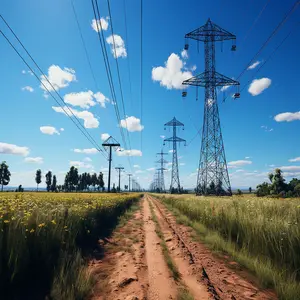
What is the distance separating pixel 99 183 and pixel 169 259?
14922 cm

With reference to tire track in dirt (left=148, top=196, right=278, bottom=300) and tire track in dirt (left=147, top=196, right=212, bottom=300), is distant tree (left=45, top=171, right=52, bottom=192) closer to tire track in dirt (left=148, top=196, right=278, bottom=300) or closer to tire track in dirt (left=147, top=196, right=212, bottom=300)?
tire track in dirt (left=147, top=196, right=212, bottom=300)

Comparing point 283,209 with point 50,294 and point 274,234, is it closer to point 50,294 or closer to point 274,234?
point 274,234

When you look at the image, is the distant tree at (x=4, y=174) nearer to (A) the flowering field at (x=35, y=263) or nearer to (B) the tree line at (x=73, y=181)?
(B) the tree line at (x=73, y=181)

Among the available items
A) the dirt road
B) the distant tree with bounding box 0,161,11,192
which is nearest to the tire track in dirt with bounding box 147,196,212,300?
the dirt road

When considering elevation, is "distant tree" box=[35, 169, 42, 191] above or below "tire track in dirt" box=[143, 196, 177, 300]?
above

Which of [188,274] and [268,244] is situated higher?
[268,244]

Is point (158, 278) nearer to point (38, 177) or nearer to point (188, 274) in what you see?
point (188, 274)

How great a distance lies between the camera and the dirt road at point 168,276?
12.5 feet

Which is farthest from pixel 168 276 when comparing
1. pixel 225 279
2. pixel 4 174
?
pixel 4 174

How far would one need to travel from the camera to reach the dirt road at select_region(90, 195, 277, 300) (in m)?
3.80

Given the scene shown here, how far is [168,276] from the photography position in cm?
459

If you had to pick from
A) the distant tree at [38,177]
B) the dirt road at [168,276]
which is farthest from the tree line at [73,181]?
the dirt road at [168,276]

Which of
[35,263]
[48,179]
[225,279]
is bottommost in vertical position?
[225,279]

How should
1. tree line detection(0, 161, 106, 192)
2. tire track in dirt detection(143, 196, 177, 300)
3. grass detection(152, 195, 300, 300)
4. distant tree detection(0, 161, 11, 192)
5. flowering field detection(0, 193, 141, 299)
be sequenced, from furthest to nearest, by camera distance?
1. tree line detection(0, 161, 106, 192)
2. distant tree detection(0, 161, 11, 192)
3. grass detection(152, 195, 300, 300)
4. tire track in dirt detection(143, 196, 177, 300)
5. flowering field detection(0, 193, 141, 299)
